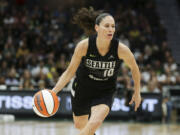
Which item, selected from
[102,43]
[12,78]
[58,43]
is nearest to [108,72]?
[102,43]

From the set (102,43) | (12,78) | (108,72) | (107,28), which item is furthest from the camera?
(12,78)

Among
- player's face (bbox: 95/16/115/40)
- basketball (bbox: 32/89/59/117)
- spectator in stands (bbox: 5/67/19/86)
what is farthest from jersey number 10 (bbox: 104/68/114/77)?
spectator in stands (bbox: 5/67/19/86)

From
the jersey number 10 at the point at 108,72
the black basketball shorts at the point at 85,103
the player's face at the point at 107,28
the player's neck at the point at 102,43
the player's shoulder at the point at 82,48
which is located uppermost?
the player's face at the point at 107,28

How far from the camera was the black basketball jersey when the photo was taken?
5.33m

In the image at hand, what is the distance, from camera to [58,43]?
17.5 metres

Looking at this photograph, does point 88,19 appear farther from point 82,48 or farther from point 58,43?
point 58,43

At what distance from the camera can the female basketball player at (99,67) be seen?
520 cm

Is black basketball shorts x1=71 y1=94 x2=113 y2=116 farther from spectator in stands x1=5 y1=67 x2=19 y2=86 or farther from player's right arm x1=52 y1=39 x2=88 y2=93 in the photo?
spectator in stands x1=5 y1=67 x2=19 y2=86

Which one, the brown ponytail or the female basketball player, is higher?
the brown ponytail

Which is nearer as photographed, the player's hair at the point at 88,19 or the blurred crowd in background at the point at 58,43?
the player's hair at the point at 88,19

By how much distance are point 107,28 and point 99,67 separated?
1.89 feet

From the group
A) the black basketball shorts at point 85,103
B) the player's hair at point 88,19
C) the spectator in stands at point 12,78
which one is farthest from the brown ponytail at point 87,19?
the spectator in stands at point 12,78

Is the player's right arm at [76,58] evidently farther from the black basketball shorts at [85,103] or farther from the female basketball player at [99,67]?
the black basketball shorts at [85,103]

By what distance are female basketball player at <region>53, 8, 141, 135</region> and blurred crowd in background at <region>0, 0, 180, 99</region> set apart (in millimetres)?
7649
